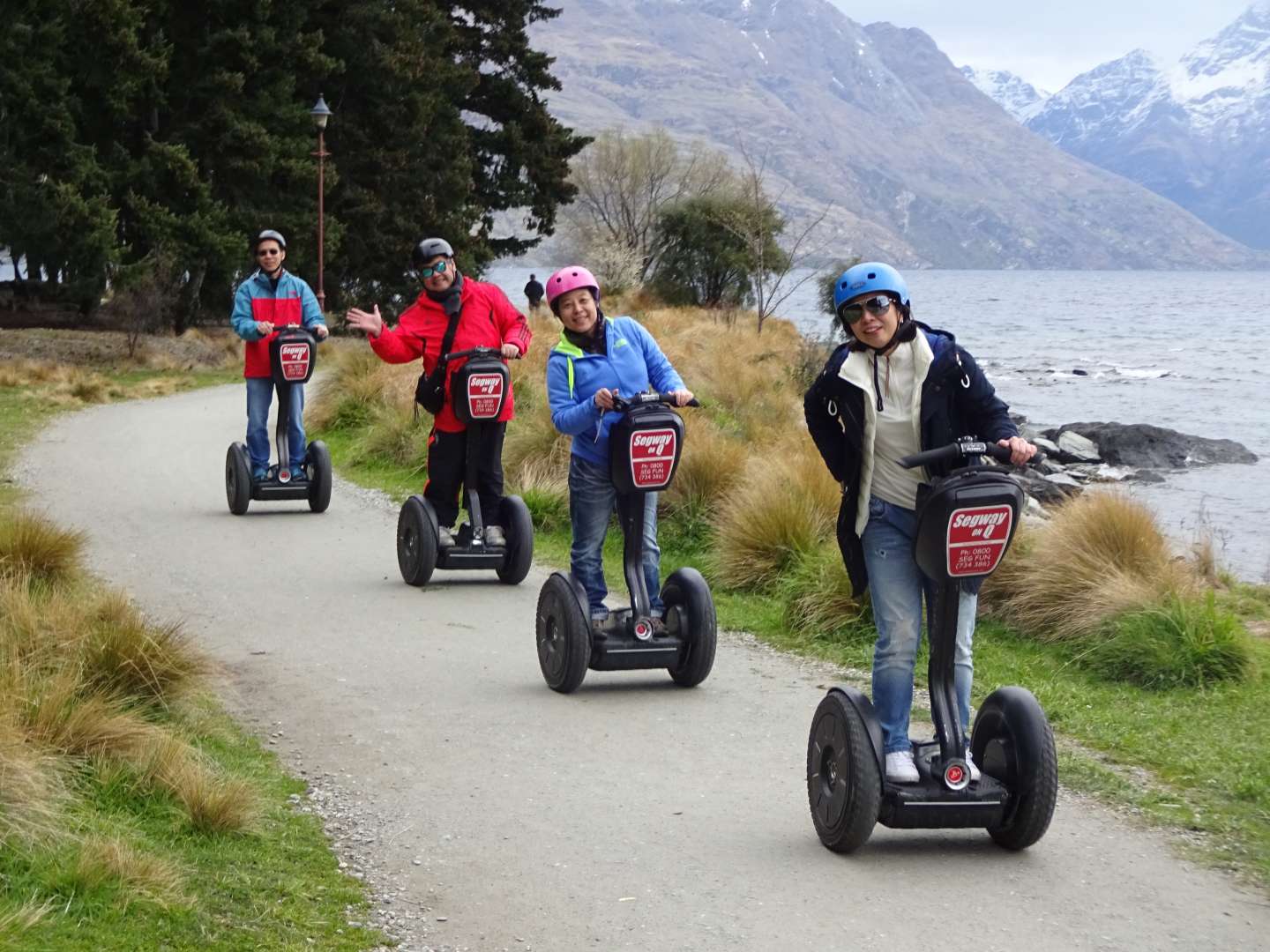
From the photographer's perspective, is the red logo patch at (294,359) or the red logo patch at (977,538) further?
the red logo patch at (294,359)

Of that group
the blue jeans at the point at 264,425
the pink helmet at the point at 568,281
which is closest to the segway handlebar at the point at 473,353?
the pink helmet at the point at 568,281

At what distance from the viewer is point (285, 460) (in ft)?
46.3

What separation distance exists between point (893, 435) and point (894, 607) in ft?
1.90

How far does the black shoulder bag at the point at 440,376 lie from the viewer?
10.4 metres

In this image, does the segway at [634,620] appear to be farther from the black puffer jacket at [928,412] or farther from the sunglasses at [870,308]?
the sunglasses at [870,308]

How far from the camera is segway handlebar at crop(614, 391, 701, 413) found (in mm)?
7418

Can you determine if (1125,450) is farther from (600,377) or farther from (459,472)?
(600,377)

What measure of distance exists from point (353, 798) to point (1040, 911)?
2.57 meters

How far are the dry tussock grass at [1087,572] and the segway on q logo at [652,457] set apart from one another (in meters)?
2.90

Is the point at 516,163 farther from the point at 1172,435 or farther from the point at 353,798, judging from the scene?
the point at 353,798

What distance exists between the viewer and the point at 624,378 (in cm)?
780

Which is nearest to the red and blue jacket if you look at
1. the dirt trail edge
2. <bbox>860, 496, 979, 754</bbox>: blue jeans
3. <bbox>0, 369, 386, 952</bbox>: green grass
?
the dirt trail edge

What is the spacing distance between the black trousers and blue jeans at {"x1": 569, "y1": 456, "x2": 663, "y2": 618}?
2410mm

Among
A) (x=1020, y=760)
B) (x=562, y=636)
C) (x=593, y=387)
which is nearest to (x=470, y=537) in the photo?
(x=562, y=636)
